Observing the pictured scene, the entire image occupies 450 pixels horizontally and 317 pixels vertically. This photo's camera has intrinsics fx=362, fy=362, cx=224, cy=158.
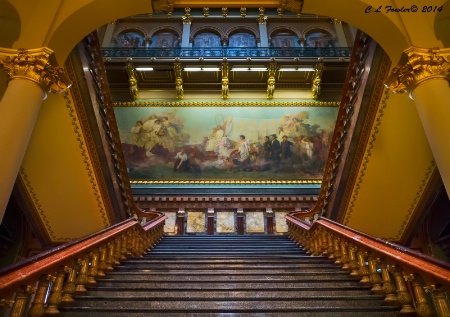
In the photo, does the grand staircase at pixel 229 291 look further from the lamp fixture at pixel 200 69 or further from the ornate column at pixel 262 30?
the ornate column at pixel 262 30

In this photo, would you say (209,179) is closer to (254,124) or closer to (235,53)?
(254,124)

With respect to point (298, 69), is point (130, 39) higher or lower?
higher

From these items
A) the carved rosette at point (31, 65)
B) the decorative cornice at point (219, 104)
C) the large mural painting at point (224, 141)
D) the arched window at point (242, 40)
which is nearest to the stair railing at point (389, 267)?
the carved rosette at point (31, 65)

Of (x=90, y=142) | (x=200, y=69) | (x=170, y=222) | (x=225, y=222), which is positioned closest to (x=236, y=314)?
(x=90, y=142)

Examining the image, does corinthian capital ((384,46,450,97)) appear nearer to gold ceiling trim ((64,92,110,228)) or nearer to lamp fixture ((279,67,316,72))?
gold ceiling trim ((64,92,110,228))

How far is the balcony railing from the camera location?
1296cm

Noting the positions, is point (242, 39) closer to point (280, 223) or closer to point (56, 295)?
point (280, 223)

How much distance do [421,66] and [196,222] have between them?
821cm

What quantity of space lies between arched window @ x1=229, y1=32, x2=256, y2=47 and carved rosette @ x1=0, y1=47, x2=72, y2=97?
10.4 metres

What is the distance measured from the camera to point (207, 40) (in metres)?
14.3

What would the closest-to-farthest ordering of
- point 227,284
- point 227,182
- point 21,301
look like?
point 21,301 → point 227,284 → point 227,182

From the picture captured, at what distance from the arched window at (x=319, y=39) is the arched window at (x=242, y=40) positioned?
2216 millimetres

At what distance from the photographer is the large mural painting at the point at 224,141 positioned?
40.2 feet

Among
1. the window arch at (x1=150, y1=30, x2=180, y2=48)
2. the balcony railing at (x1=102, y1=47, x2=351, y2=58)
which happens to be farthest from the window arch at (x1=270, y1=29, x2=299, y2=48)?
the window arch at (x1=150, y1=30, x2=180, y2=48)
